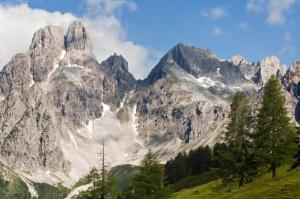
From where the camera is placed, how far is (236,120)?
8100 cm

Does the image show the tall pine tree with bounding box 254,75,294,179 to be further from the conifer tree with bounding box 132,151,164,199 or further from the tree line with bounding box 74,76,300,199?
the conifer tree with bounding box 132,151,164,199

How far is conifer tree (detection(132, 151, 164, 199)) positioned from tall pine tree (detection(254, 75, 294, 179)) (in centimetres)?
1459

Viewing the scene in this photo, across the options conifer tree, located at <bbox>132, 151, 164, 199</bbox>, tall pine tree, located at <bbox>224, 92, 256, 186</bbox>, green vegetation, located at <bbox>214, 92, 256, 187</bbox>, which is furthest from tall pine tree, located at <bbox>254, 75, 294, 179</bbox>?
conifer tree, located at <bbox>132, 151, 164, 199</bbox>

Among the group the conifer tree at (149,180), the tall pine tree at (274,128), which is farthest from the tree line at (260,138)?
the conifer tree at (149,180)

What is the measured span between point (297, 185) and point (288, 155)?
16478mm

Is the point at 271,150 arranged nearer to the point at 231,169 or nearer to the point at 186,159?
the point at 231,169

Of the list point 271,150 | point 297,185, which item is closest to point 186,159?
point 271,150

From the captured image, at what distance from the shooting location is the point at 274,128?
6831 centimetres

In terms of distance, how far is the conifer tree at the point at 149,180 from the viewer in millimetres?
63438

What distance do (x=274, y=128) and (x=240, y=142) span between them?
9.07 metres

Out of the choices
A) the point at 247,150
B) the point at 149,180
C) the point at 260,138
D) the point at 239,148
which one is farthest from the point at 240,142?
the point at 149,180

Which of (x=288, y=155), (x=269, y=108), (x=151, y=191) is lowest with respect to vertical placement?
(x=151, y=191)

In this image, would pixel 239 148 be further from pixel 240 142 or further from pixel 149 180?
pixel 149 180

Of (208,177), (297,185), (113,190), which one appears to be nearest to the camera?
(297,185)
